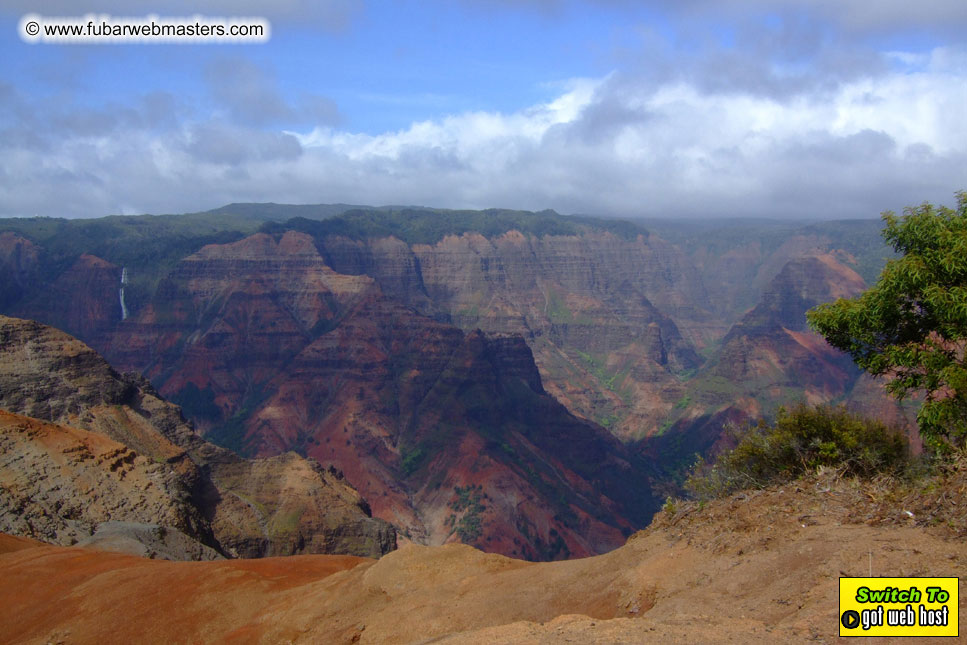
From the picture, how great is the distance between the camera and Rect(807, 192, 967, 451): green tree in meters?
15.9

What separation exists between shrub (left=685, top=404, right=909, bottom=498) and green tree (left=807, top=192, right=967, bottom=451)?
37.0 inches

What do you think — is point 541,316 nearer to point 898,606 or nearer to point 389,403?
point 389,403

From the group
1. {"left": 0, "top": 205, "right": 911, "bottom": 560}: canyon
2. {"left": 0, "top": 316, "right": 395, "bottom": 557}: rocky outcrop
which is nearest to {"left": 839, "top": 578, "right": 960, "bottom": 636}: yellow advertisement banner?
{"left": 0, "top": 316, "right": 395, "bottom": 557}: rocky outcrop

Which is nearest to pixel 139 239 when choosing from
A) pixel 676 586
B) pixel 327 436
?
pixel 327 436

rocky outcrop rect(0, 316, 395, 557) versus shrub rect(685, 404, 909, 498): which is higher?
shrub rect(685, 404, 909, 498)

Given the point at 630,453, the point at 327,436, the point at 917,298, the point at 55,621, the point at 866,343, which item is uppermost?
the point at 917,298

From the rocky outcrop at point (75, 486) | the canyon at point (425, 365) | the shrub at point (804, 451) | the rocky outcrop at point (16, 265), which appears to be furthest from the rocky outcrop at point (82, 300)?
the shrub at point (804, 451)

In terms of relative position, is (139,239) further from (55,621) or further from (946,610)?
(946,610)

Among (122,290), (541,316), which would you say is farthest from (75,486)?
(541,316)

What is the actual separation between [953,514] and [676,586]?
422cm

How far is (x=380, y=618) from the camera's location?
15023 millimetres

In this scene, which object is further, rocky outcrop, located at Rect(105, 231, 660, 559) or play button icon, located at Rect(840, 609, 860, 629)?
rocky outcrop, located at Rect(105, 231, 660, 559)

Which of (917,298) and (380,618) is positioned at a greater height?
(917,298)

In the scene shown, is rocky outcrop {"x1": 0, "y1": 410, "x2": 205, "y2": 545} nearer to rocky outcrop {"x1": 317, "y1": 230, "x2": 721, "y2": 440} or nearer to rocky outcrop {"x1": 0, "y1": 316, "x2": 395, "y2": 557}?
rocky outcrop {"x1": 0, "y1": 316, "x2": 395, "y2": 557}
